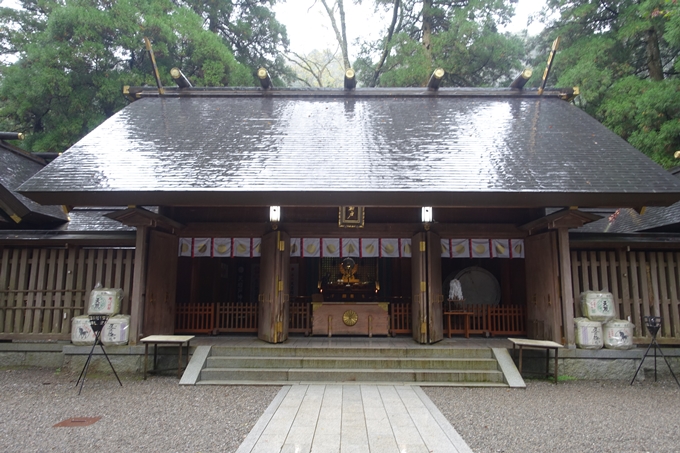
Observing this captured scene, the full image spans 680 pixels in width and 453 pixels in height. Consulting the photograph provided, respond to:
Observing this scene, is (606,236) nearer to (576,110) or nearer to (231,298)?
(576,110)

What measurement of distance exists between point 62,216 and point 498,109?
37.2 feet

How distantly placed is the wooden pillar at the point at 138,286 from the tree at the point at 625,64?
13.7 meters

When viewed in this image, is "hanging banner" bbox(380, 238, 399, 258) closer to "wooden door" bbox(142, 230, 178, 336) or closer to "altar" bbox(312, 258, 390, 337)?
"altar" bbox(312, 258, 390, 337)

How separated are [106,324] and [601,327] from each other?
363 inches

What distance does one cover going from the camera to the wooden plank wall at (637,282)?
7.97m

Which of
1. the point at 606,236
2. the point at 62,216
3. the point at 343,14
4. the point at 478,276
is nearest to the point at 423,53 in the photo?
the point at 343,14

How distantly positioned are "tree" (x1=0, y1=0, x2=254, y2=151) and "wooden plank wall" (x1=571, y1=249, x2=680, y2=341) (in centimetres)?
1476

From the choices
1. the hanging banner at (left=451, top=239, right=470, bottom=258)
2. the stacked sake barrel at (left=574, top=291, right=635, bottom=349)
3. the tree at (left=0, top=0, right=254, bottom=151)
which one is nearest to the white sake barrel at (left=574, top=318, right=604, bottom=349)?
the stacked sake barrel at (left=574, top=291, right=635, bottom=349)

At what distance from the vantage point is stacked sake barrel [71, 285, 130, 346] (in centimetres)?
757

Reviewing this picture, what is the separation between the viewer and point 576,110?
10.6 meters

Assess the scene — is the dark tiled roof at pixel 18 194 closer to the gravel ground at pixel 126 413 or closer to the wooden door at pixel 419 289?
the gravel ground at pixel 126 413

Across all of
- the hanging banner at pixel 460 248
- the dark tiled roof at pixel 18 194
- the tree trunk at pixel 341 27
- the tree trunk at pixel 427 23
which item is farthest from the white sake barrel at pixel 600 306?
the tree trunk at pixel 341 27

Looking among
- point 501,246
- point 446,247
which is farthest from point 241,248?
point 501,246

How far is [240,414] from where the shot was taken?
211 inches
